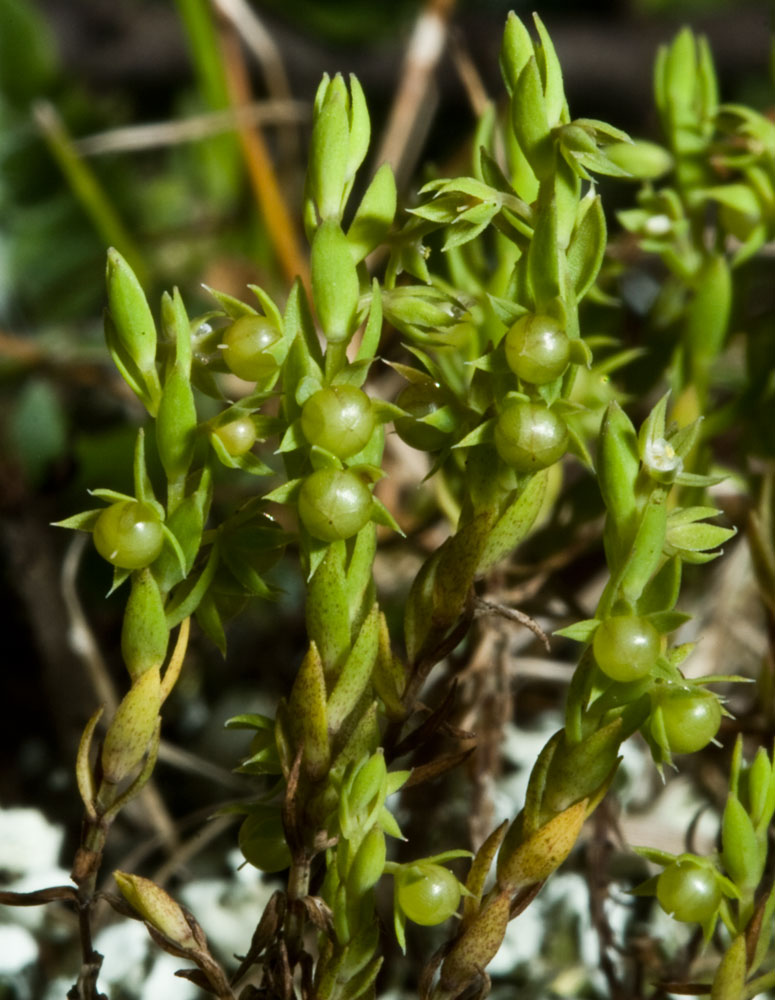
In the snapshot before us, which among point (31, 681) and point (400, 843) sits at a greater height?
point (400, 843)

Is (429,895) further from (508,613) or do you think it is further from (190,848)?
(190,848)

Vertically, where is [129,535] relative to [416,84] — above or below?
above

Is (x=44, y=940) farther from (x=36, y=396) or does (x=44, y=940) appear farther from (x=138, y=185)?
(x=138, y=185)

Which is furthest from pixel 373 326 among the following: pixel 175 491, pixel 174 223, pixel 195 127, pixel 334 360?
pixel 174 223

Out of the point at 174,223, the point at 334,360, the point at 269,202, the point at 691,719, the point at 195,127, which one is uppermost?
the point at 334,360

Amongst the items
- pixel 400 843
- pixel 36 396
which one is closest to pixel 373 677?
pixel 400 843
